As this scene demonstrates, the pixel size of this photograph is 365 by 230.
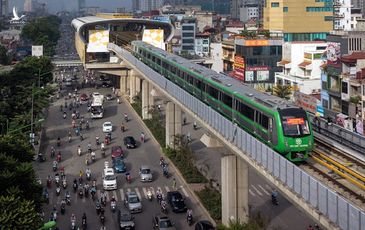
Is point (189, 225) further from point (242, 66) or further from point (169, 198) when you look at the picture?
point (242, 66)

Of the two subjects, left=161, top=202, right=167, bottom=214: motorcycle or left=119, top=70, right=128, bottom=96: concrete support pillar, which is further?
left=119, top=70, right=128, bottom=96: concrete support pillar

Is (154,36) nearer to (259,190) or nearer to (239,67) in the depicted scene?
(239,67)

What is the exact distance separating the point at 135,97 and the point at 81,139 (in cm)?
1885

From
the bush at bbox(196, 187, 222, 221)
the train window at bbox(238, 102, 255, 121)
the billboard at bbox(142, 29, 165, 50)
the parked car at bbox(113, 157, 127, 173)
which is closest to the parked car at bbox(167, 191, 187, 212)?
the bush at bbox(196, 187, 222, 221)

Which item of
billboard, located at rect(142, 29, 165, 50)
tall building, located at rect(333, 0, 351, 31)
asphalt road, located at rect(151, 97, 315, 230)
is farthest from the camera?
tall building, located at rect(333, 0, 351, 31)

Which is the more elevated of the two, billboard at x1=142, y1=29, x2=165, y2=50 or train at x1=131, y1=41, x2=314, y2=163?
billboard at x1=142, y1=29, x2=165, y2=50

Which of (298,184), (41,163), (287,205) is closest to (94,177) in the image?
(41,163)

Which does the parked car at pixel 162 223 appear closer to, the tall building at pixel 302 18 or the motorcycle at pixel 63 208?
the motorcycle at pixel 63 208

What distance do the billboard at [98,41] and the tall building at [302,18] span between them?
22.9 m

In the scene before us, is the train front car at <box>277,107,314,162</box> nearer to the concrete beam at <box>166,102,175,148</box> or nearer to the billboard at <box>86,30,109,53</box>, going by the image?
the concrete beam at <box>166,102,175,148</box>

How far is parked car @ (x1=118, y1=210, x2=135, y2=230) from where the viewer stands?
30.0 metres

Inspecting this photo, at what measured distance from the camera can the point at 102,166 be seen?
43.4m

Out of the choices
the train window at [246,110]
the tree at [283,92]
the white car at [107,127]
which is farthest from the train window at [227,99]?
the tree at [283,92]

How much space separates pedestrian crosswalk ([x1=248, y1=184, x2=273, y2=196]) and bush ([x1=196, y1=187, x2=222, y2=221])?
2.33 m
